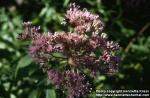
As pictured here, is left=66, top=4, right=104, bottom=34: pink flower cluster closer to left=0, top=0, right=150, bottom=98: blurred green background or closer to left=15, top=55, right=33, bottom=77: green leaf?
left=15, top=55, right=33, bottom=77: green leaf

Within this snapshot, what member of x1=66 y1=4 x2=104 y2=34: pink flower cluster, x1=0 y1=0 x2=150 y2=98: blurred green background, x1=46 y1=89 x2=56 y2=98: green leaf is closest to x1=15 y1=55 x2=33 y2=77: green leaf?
x1=0 y1=0 x2=150 y2=98: blurred green background

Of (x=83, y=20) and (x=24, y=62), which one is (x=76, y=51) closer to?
(x=83, y=20)

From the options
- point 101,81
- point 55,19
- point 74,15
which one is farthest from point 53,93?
point 55,19

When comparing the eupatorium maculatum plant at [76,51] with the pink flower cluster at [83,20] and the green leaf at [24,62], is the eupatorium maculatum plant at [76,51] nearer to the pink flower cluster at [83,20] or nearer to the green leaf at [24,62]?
the pink flower cluster at [83,20]

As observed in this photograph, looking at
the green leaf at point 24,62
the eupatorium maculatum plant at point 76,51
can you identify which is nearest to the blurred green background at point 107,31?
the green leaf at point 24,62

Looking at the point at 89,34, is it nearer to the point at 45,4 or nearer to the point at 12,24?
the point at 45,4

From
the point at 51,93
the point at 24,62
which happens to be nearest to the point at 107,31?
the point at 24,62
